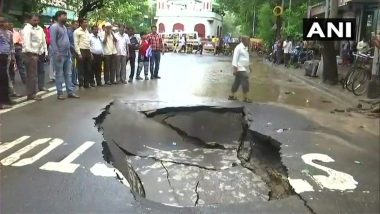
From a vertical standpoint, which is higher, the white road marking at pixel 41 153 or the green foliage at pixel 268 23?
the green foliage at pixel 268 23

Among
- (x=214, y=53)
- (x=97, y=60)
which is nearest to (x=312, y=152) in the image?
(x=97, y=60)

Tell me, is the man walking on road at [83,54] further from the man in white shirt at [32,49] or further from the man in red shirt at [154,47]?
the man in red shirt at [154,47]

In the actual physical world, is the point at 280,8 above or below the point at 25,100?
above

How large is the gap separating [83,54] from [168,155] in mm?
5046

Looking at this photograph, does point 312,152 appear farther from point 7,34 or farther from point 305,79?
point 305,79

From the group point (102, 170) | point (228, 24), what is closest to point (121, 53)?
point (102, 170)

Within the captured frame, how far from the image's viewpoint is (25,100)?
954 centimetres

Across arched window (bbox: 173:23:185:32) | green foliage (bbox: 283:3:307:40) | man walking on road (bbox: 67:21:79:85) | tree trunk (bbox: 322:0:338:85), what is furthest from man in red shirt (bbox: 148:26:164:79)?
arched window (bbox: 173:23:185:32)

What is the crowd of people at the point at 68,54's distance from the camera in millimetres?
9375

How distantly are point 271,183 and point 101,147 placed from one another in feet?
7.07

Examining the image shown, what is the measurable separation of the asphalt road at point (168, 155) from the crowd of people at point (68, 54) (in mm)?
579

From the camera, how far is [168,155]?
23.9ft

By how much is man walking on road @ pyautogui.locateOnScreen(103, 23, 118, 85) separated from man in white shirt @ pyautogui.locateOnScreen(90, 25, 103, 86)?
0.32 meters

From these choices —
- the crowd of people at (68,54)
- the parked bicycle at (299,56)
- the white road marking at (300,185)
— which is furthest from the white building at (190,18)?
the white road marking at (300,185)
